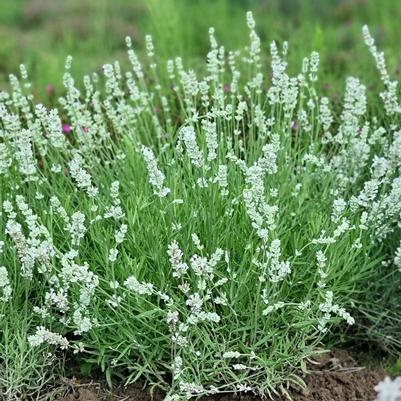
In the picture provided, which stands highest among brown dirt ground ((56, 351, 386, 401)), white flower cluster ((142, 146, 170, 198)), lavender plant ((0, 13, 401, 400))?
white flower cluster ((142, 146, 170, 198))

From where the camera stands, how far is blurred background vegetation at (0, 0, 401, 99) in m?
5.48

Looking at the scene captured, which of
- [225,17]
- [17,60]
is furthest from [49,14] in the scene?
[225,17]

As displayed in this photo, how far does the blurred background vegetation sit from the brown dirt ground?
185 centimetres

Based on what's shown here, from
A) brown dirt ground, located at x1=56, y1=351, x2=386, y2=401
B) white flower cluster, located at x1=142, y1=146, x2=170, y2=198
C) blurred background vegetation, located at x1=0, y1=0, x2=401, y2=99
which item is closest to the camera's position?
white flower cluster, located at x1=142, y1=146, x2=170, y2=198

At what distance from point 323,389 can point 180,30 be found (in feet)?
11.2

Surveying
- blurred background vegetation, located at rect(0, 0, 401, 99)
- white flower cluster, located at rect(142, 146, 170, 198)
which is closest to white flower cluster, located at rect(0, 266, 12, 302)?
white flower cluster, located at rect(142, 146, 170, 198)

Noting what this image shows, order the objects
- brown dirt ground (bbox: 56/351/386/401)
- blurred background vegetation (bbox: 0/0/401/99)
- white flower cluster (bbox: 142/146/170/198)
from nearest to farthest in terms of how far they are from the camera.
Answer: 1. white flower cluster (bbox: 142/146/170/198)
2. brown dirt ground (bbox: 56/351/386/401)
3. blurred background vegetation (bbox: 0/0/401/99)

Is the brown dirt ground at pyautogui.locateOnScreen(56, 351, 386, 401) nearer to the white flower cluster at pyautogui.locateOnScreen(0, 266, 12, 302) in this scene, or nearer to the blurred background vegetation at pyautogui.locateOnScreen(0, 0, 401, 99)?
the white flower cluster at pyautogui.locateOnScreen(0, 266, 12, 302)

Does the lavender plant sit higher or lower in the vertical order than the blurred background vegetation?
higher

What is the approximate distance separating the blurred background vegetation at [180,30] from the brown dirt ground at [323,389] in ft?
6.08

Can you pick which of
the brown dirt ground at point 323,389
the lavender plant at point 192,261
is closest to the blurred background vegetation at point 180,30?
the lavender plant at point 192,261

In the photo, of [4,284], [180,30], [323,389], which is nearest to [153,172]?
[4,284]

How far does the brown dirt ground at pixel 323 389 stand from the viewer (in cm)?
299

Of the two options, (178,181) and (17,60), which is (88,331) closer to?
(178,181)
